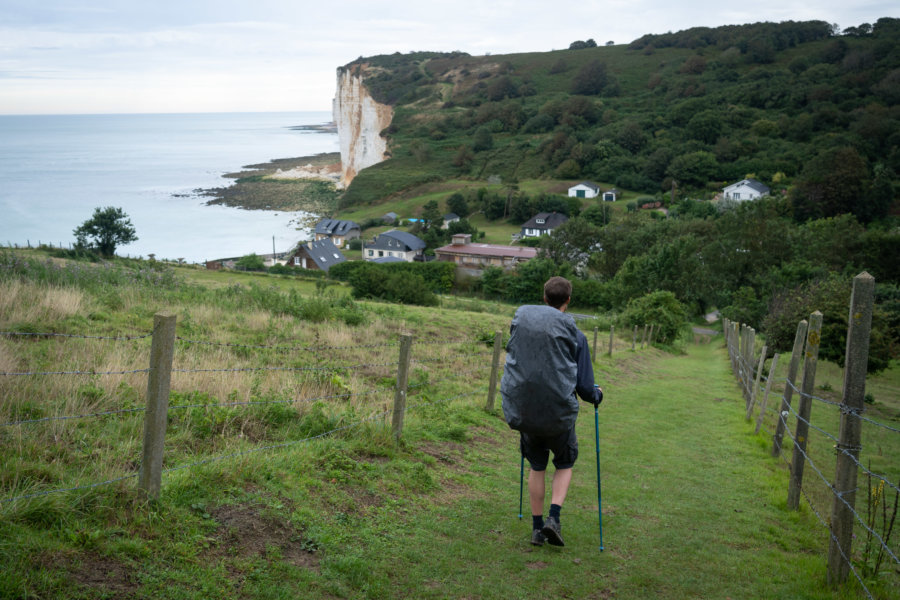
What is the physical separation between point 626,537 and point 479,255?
6419 cm

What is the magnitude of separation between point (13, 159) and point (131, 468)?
207 metres

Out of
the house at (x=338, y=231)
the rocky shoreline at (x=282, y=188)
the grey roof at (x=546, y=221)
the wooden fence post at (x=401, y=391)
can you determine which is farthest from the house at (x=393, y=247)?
the wooden fence post at (x=401, y=391)

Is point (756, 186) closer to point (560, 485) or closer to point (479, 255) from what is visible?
point (479, 255)

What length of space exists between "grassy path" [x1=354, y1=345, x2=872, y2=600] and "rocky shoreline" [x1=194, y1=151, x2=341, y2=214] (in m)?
108

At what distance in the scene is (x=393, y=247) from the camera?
7594 cm

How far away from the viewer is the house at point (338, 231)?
85625 mm

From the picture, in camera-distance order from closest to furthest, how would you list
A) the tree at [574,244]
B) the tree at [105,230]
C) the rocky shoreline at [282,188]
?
the tree at [105,230] → the tree at [574,244] → the rocky shoreline at [282,188]

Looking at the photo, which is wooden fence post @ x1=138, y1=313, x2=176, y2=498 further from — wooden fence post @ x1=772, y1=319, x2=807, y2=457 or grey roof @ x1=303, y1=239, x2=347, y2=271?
grey roof @ x1=303, y1=239, x2=347, y2=271

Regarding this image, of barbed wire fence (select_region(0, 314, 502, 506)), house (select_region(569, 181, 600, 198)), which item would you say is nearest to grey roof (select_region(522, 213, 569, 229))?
house (select_region(569, 181, 600, 198))

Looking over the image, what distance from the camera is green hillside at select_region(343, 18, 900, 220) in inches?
3760

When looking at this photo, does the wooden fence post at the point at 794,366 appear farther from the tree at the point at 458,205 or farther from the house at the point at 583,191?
the house at the point at 583,191

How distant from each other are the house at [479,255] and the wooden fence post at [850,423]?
59158mm

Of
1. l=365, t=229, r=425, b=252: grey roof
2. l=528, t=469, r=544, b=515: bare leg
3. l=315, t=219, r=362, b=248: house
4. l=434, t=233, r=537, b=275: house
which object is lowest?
l=528, t=469, r=544, b=515: bare leg

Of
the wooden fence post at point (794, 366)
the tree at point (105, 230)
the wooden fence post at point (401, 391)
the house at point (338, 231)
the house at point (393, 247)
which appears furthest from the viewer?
the house at point (338, 231)
